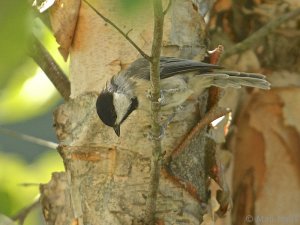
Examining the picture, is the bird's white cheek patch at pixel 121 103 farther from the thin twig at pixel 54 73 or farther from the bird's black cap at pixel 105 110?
the thin twig at pixel 54 73

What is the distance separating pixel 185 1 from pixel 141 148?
2.17ft

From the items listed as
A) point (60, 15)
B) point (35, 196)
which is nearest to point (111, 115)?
point (60, 15)

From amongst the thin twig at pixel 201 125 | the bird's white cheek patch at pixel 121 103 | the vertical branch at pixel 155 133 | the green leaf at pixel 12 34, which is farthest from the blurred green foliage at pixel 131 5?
the bird's white cheek patch at pixel 121 103

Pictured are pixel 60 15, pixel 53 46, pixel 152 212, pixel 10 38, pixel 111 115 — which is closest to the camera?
pixel 10 38

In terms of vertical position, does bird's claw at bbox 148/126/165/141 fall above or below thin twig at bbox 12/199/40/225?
above

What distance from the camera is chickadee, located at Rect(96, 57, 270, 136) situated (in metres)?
2.29

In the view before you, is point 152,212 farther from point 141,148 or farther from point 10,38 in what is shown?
point 10,38

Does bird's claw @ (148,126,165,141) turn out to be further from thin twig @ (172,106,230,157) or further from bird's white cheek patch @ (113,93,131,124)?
bird's white cheek patch @ (113,93,131,124)

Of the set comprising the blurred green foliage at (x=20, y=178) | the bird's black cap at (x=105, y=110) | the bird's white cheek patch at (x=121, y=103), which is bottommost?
the blurred green foliage at (x=20, y=178)

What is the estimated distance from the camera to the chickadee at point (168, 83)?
7.50ft

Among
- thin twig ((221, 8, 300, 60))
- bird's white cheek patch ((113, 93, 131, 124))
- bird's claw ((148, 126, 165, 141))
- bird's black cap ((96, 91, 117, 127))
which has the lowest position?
bird's claw ((148, 126, 165, 141))

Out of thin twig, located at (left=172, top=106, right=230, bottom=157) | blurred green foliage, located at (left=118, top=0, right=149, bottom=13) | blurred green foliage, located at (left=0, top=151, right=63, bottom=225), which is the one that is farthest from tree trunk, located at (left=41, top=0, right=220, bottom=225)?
blurred green foliage, located at (left=118, top=0, right=149, bottom=13)

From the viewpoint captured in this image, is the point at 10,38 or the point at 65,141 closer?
the point at 10,38

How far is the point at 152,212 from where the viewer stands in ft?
5.96
